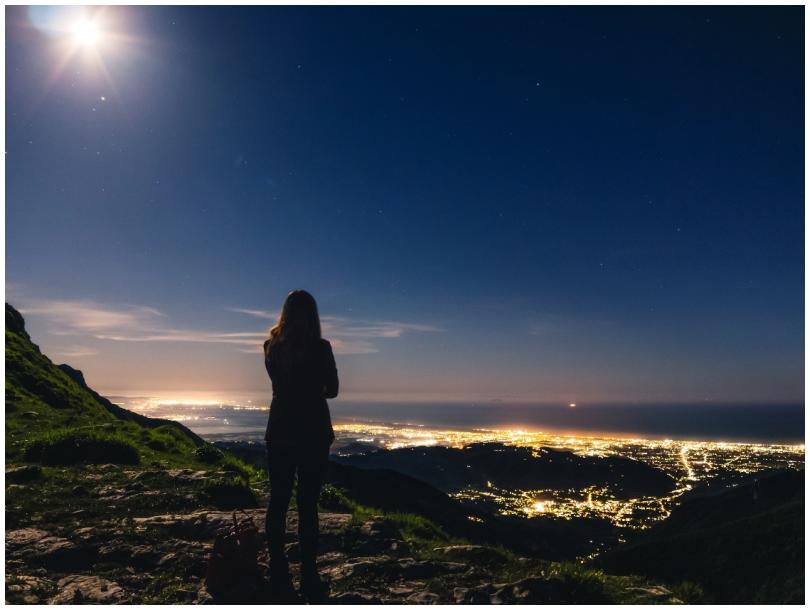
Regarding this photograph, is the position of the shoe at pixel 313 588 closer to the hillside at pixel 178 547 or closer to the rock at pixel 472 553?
the hillside at pixel 178 547

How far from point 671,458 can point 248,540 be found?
144m

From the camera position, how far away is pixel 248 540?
5.60m

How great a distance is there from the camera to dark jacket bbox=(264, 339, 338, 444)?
5.71 m

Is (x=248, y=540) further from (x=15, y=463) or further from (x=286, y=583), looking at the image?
(x=15, y=463)

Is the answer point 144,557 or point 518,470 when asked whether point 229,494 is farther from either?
point 518,470

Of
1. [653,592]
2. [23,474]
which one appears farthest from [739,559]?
[23,474]

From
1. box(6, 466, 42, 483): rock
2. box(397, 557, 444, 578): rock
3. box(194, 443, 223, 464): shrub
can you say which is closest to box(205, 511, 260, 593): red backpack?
box(397, 557, 444, 578): rock

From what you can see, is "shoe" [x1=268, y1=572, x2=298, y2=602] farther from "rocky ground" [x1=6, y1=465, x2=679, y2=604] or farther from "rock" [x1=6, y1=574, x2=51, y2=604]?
"rock" [x1=6, y1=574, x2=51, y2=604]

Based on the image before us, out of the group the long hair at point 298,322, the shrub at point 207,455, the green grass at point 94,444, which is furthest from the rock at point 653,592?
the shrub at point 207,455

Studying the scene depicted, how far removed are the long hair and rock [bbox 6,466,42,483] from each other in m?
8.41

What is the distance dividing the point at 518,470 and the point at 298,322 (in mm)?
85791

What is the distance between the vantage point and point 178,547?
7055 mm

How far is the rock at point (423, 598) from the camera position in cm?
559

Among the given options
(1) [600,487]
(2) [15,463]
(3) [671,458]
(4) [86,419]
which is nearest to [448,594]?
(2) [15,463]
